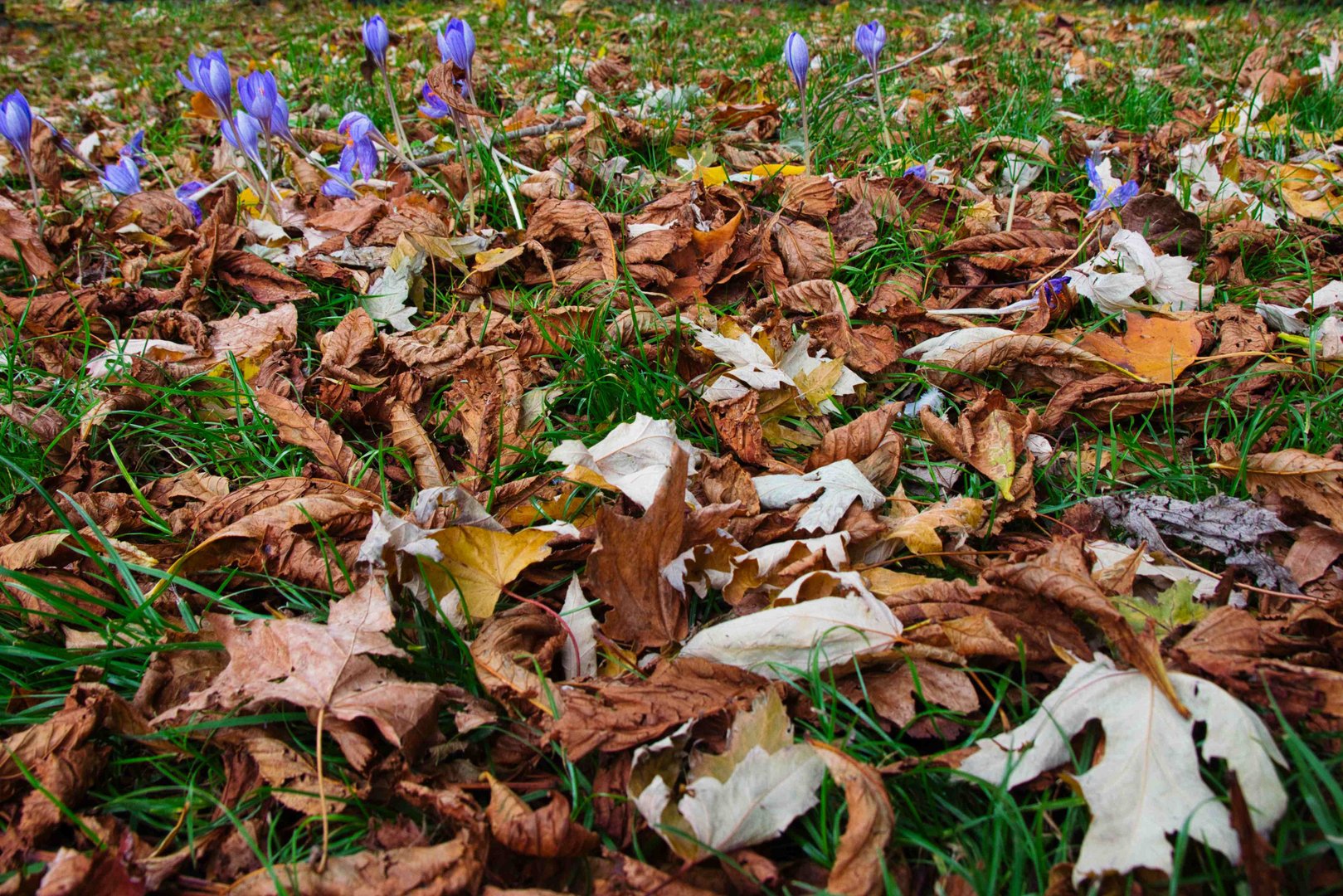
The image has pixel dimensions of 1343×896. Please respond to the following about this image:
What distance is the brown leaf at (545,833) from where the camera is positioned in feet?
3.66

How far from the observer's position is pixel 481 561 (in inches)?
58.6

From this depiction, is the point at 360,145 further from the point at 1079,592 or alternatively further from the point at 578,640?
the point at 1079,592

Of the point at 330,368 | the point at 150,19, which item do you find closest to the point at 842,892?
the point at 330,368

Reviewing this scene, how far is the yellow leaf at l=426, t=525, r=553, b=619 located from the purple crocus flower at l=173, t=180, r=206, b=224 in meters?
2.01

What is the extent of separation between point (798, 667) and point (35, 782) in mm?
1146

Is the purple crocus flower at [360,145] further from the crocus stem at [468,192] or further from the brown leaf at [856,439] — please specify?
the brown leaf at [856,439]

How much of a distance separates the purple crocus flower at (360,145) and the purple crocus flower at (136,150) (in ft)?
2.95

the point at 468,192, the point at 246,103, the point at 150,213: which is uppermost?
the point at 246,103

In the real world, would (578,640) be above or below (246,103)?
below

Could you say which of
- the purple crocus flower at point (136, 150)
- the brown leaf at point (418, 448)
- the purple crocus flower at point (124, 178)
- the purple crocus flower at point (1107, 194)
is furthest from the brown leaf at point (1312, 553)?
the purple crocus flower at point (136, 150)

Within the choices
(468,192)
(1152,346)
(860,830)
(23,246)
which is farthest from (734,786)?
(23,246)

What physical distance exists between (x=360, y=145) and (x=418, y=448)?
131 cm

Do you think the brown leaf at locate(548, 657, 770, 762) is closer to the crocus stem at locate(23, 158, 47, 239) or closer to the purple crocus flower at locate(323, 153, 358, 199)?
the purple crocus flower at locate(323, 153, 358, 199)

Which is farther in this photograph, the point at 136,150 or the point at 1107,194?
the point at 136,150
